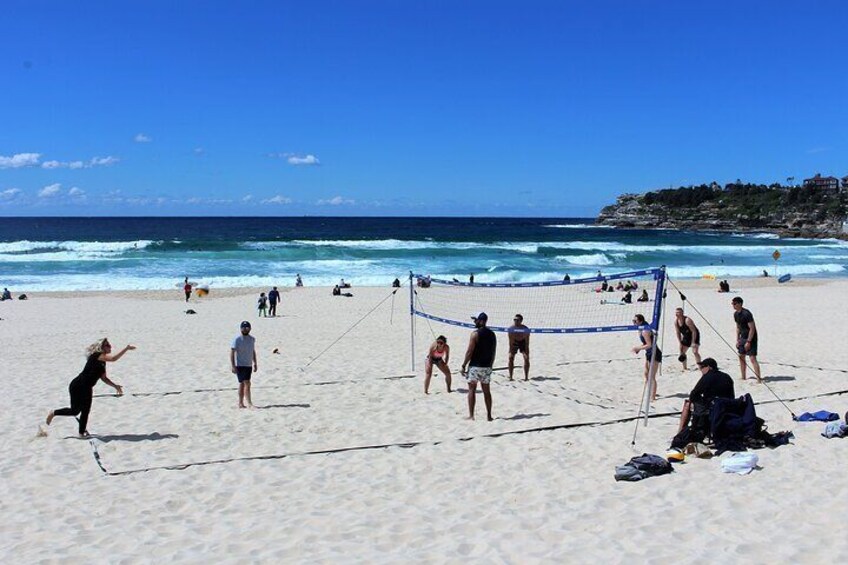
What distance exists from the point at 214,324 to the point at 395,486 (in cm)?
1347

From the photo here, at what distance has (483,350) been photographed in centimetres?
789

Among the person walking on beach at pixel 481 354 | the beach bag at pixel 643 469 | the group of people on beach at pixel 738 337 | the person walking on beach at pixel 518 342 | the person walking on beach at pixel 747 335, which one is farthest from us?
the person walking on beach at pixel 518 342

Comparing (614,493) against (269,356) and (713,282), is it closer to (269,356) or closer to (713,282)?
(269,356)

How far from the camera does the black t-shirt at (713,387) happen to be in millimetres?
6715

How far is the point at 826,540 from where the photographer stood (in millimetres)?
4598

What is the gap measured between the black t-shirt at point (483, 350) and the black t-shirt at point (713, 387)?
2.19 m

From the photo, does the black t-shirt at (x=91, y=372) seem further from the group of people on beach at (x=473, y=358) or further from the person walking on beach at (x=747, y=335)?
the person walking on beach at (x=747, y=335)

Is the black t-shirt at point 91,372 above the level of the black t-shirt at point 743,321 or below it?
below

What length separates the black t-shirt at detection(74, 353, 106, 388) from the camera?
7.34 meters

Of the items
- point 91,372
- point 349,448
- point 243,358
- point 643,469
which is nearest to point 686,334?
point 643,469

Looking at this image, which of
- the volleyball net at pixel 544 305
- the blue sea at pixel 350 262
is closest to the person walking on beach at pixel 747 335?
the volleyball net at pixel 544 305

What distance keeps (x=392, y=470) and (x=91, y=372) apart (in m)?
3.44

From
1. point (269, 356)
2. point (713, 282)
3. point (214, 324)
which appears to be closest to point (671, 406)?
point (269, 356)

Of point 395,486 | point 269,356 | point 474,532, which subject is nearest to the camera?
point 474,532
